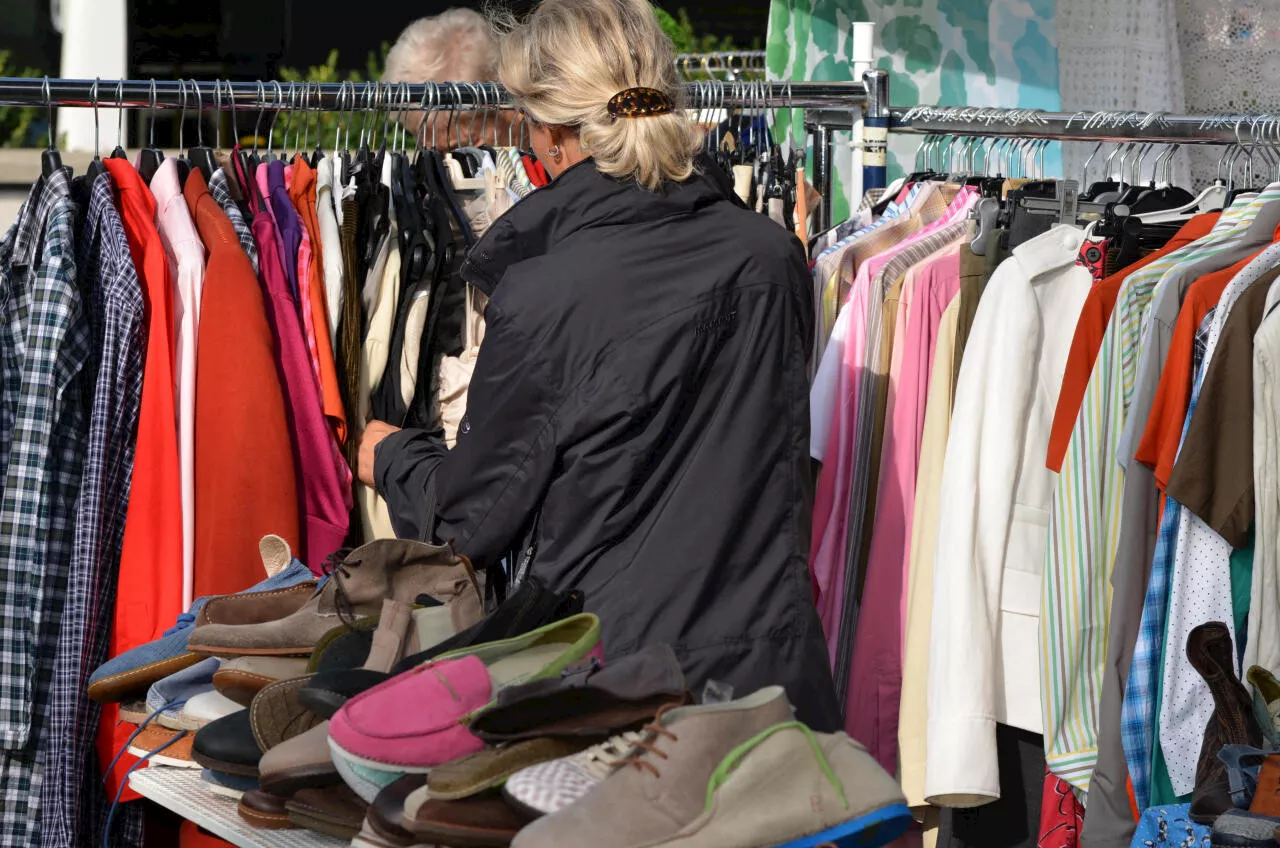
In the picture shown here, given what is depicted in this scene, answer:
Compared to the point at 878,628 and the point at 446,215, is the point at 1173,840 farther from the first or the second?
the point at 446,215

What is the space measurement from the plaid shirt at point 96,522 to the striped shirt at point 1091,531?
1.65m

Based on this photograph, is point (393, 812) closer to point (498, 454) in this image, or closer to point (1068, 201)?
point (498, 454)

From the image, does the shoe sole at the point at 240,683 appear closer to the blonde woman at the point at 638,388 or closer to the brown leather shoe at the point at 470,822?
the blonde woman at the point at 638,388

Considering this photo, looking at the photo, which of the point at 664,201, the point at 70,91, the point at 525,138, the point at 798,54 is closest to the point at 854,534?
the point at 664,201

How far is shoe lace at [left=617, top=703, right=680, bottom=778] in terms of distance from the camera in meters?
1.36

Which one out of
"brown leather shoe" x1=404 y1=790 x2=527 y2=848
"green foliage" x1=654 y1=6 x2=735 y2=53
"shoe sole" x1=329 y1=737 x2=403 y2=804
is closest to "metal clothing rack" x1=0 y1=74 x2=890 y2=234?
"shoe sole" x1=329 y1=737 x2=403 y2=804

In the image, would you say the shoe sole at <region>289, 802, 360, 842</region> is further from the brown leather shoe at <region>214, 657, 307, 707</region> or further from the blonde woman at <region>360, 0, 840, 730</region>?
the blonde woman at <region>360, 0, 840, 730</region>

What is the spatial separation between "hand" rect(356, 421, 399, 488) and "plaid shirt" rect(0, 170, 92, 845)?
517 millimetres

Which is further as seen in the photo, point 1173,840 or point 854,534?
point 854,534

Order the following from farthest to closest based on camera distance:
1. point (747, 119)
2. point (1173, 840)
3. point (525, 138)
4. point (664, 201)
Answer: point (747, 119) < point (525, 138) < point (664, 201) < point (1173, 840)

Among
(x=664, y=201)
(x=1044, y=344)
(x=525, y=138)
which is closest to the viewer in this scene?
(x=664, y=201)

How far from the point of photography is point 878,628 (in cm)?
270

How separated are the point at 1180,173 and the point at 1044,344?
6.50ft

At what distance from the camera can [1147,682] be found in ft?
7.44
